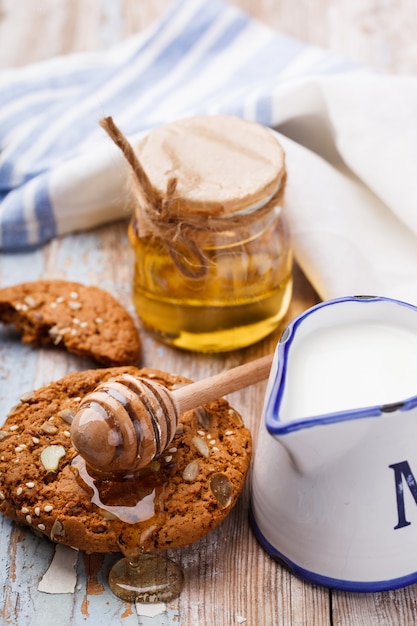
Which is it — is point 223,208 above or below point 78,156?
above

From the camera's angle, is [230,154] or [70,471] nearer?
[70,471]

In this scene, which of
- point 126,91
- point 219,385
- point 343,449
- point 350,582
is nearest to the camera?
Answer: point 343,449

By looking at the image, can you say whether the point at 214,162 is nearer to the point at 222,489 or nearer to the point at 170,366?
the point at 170,366

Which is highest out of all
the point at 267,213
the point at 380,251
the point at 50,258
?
the point at 267,213

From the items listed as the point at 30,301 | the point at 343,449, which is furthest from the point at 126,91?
the point at 343,449

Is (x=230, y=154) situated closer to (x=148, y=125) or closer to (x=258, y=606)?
(x=148, y=125)

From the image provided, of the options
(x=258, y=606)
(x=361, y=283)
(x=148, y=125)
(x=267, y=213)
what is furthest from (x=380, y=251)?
(x=258, y=606)

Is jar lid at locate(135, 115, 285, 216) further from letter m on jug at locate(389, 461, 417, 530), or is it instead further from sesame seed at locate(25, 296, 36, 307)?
letter m on jug at locate(389, 461, 417, 530)
